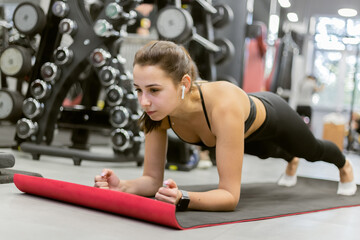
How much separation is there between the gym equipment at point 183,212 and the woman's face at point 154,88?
0.32 meters

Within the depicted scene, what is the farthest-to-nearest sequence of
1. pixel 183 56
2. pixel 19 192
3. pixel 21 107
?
pixel 21 107 → pixel 19 192 → pixel 183 56

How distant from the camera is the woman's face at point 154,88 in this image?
155cm

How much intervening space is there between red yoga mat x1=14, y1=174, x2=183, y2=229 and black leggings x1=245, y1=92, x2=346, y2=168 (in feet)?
2.47

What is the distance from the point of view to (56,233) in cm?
132

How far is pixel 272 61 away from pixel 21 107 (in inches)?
209

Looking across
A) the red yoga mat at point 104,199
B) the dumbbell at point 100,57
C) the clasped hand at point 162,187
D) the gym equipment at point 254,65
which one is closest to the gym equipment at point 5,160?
the red yoga mat at point 104,199

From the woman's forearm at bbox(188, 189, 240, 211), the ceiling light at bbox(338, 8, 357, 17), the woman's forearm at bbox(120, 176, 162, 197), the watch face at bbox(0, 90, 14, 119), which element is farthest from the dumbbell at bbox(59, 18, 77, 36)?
the ceiling light at bbox(338, 8, 357, 17)

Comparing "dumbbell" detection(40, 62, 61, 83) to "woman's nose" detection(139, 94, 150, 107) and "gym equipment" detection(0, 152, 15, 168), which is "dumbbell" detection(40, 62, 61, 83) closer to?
"gym equipment" detection(0, 152, 15, 168)

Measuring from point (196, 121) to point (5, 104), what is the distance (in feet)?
7.65

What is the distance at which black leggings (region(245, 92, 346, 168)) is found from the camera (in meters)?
2.07

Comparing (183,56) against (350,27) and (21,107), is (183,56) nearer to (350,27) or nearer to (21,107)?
(21,107)

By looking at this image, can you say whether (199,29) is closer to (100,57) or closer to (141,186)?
(100,57)

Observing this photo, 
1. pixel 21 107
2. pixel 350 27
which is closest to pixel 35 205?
pixel 21 107

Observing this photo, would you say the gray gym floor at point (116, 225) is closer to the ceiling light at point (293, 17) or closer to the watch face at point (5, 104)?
the watch face at point (5, 104)
